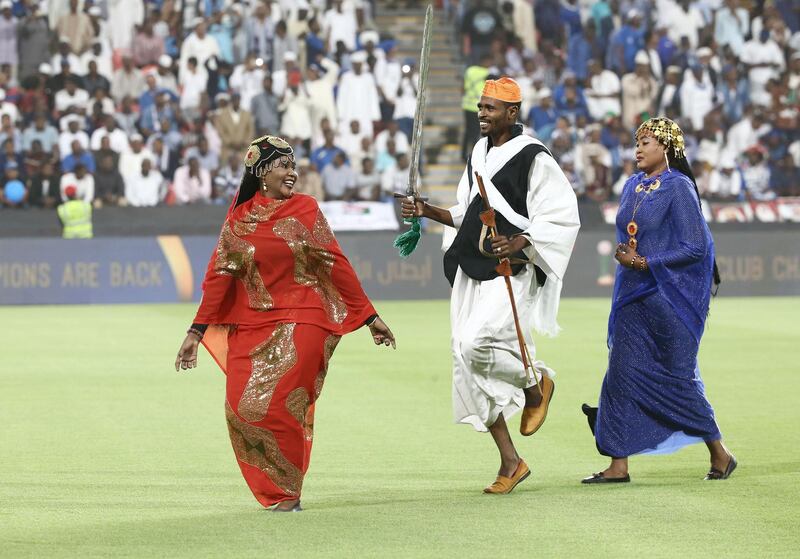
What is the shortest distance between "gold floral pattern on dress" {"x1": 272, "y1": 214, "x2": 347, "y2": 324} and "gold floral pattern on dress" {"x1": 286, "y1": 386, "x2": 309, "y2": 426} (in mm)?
416

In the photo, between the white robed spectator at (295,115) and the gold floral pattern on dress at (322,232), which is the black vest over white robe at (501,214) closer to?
the gold floral pattern on dress at (322,232)

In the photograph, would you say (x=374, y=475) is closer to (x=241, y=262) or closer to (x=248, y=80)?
(x=241, y=262)

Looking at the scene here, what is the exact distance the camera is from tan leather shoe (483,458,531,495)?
8.22 m

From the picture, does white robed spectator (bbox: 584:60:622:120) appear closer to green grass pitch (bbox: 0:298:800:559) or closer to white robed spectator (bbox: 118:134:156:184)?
white robed spectator (bbox: 118:134:156:184)

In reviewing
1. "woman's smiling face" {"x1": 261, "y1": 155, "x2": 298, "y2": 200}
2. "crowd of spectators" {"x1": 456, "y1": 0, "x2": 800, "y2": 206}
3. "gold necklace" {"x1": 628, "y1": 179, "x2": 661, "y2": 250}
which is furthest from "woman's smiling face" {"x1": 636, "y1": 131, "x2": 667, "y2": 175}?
"crowd of spectators" {"x1": 456, "y1": 0, "x2": 800, "y2": 206}

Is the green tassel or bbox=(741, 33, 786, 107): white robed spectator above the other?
the green tassel

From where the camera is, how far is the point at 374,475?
8.98m

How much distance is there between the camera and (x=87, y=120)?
25562mm

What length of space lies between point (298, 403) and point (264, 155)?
4.10ft

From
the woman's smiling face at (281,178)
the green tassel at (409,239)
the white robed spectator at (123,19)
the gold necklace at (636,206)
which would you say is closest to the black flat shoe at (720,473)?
the gold necklace at (636,206)

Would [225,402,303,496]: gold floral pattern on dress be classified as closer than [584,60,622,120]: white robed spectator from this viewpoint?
Yes

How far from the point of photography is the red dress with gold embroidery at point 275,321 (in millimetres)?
7660

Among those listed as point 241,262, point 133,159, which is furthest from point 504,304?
point 133,159

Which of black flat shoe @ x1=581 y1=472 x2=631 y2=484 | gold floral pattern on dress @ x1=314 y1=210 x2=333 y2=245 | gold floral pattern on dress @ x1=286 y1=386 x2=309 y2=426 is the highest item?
gold floral pattern on dress @ x1=314 y1=210 x2=333 y2=245
